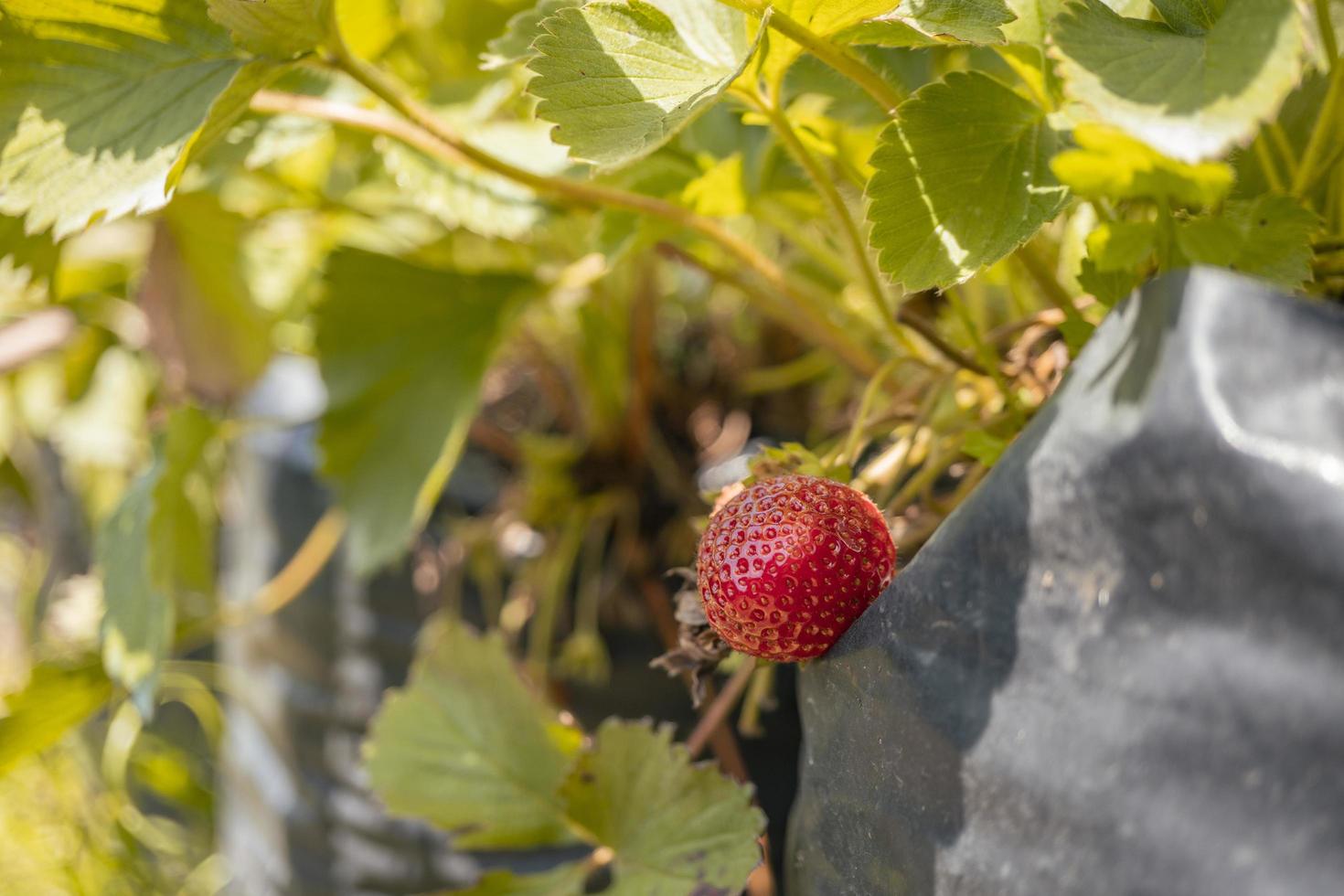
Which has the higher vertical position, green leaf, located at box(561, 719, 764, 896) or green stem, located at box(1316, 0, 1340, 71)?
green stem, located at box(1316, 0, 1340, 71)

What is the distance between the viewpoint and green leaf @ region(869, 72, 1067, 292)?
255 millimetres

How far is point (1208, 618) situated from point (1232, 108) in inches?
3.6

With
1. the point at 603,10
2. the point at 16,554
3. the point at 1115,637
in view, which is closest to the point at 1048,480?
the point at 1115,637

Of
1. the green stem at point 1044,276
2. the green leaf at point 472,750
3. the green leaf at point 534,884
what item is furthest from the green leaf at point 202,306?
the green stem at point 1044,276

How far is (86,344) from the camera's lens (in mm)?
768

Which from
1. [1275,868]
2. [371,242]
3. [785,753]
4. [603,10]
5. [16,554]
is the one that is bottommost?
[16,554]

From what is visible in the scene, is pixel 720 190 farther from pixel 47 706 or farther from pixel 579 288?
pixel 47 706

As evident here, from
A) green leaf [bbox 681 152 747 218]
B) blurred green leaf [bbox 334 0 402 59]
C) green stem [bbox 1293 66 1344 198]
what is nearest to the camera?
green stem [bbox 1293 66 1344 198]

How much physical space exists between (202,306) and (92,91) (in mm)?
310

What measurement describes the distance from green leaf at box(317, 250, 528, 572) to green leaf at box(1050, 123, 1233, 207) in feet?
1.21

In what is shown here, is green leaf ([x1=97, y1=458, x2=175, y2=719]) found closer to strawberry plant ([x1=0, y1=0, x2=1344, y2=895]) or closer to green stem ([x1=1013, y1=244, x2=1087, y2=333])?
strawberry plant ([x1=0, y1=0, x2=1344, y2=895])

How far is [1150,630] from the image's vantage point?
0.62 feet

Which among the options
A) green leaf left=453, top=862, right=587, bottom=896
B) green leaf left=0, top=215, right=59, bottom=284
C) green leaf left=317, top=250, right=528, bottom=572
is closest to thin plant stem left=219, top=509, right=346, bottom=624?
green leaf left=317, top=250, right=528, bottom=572

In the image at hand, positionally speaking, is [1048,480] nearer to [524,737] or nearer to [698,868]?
[698,868]
